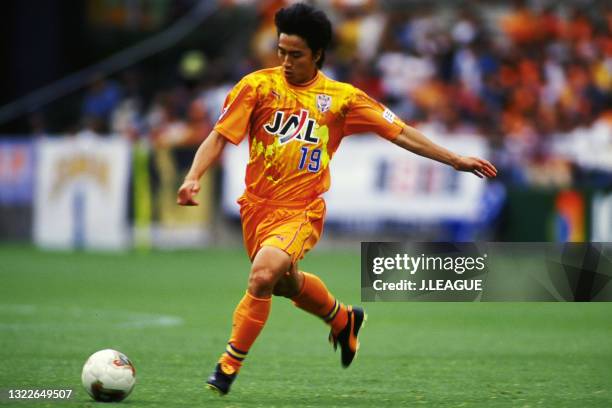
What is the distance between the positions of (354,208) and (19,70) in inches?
373

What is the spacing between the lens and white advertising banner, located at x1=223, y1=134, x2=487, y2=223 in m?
19.4

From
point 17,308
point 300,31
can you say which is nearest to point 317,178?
point 300,31

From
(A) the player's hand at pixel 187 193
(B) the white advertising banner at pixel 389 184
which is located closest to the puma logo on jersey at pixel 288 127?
(A) the player's hand at pixel 187 193

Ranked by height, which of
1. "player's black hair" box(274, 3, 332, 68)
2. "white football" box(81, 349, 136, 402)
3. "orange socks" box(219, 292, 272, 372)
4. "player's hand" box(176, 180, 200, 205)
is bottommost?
"white football" box(81, 349, 136, 402)

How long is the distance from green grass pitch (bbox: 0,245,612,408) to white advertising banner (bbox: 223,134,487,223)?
125 inches

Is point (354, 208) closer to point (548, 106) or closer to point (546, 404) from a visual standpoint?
point (548, 106)

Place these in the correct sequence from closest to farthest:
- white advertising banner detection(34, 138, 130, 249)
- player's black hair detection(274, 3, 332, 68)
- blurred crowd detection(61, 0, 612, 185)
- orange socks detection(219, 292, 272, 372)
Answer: orange socks detection(219, 292, 272, 372)
player's black hair detection(274, 3, 332, 68)
white advertising banner detection(34, 138, 130, 249)
blurred crowd detection(61, 0, 612, 185)

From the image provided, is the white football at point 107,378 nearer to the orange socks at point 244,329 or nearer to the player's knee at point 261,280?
the orange socks at point 244,329

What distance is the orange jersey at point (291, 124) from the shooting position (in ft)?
23.5

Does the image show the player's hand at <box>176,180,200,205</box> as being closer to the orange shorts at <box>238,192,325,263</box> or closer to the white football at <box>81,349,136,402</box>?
the orange shorts at <box>238,192,325,263</box>

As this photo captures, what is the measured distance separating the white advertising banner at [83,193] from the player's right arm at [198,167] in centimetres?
1281

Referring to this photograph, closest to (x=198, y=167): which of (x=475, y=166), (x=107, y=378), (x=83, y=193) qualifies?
(x=107, y=378)

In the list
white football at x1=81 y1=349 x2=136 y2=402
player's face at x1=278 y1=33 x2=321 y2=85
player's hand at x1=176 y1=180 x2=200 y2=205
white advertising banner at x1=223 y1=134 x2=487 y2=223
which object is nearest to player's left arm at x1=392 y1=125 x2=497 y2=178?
player's face at x1=278 y1=33 x2=321 y2=85

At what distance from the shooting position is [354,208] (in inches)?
774
